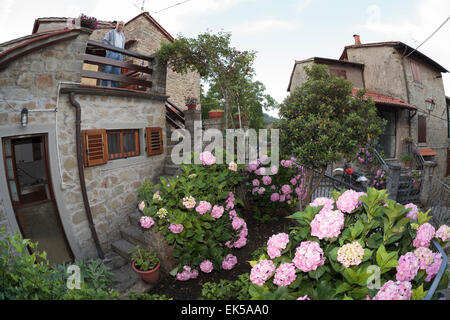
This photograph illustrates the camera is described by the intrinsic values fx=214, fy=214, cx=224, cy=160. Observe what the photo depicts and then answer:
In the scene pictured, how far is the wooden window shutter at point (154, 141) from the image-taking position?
5.62 meters

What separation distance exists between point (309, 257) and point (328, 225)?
0.27 metres

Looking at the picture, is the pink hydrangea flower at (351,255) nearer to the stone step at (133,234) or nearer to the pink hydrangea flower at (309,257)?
the pink hydrangea flower at (309,257)

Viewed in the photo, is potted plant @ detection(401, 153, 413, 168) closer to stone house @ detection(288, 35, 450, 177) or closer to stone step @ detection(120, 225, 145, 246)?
stone house @ detection(288, 35, 450, 177)

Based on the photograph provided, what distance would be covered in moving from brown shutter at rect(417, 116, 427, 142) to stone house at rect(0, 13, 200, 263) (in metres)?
15.9

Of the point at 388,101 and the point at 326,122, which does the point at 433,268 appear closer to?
the point at 326,122

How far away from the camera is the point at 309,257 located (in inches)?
57.6

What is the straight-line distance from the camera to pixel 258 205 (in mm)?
5566

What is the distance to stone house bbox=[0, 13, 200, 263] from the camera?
358 centimetres

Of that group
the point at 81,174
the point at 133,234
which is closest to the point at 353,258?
the point at 133,234

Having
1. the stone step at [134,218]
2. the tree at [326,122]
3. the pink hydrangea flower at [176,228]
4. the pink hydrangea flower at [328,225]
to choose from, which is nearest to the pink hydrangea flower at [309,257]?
the pink hydrangea flower at [328,225]

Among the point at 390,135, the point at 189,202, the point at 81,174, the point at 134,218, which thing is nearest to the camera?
the point at 189,202

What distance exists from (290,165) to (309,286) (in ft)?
12.7
